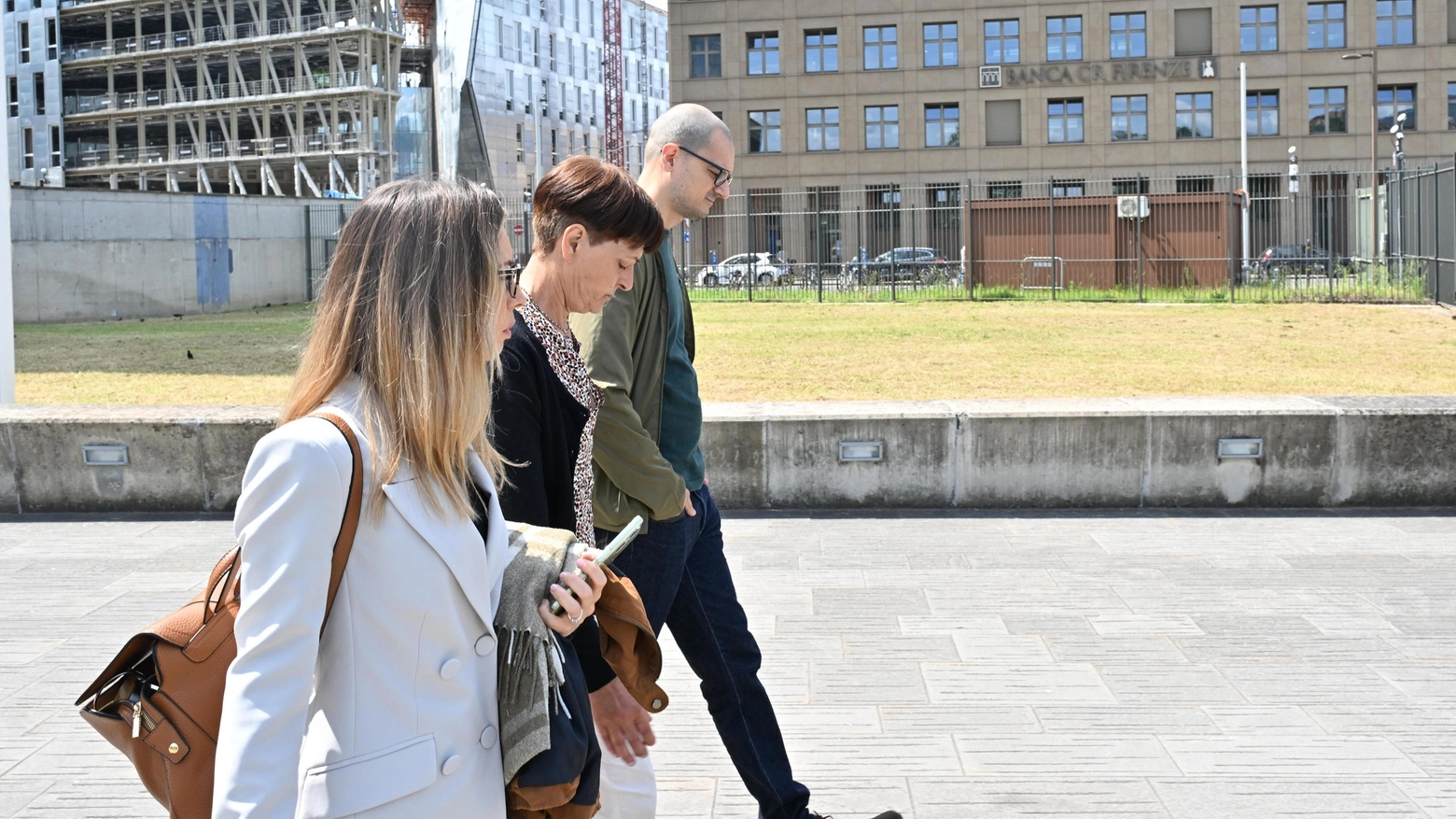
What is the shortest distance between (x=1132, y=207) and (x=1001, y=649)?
91.2 feet

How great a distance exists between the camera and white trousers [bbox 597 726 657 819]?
Answer: 292 cm

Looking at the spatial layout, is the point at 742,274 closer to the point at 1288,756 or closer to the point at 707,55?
the point at 707,55

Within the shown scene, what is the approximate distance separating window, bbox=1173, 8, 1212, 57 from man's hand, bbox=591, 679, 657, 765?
60056mm

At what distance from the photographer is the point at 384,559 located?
1.88m

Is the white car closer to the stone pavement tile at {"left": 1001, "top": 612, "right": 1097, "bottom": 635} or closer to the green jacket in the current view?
the stone pavement tile at {"left": 1001, "top": 612, "right": 1097, "bottom": 635}

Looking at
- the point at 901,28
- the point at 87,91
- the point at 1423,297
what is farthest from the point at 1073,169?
the point at 87,91

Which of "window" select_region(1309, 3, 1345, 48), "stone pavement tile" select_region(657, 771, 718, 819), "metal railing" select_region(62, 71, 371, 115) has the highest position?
"metal railing" select_region(62, 71, 371, 115)

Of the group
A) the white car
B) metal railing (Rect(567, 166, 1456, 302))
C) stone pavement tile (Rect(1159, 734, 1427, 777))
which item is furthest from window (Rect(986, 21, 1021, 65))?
stone pavement tile (Rect(1159, 734, 1427, 777))

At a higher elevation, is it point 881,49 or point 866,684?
point 881,49

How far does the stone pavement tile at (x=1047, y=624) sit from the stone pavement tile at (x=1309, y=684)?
70cm

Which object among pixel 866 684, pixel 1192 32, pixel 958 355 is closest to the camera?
pixel 866 684

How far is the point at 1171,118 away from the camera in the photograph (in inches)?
2281

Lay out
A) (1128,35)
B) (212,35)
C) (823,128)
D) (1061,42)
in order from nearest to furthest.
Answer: (1128,35)
(1061,42)
(823,128)
(212,35)

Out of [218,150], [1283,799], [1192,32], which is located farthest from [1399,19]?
[218,150]
